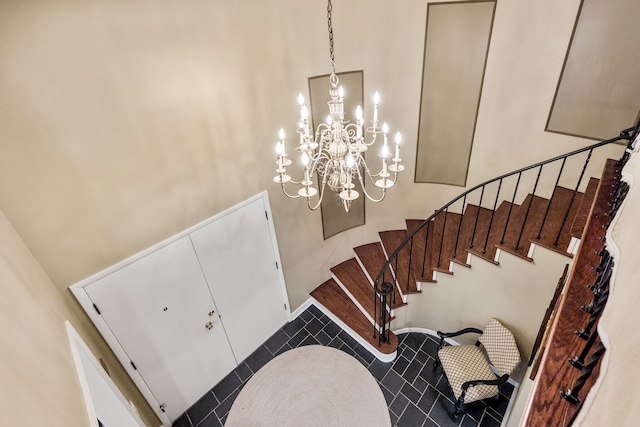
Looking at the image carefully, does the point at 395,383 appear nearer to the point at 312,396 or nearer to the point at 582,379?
the point at 312,396

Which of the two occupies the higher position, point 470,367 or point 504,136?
point 504,136

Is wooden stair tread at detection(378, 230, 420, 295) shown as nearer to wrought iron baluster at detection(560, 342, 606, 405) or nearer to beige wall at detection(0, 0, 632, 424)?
beige wall at detection(0, 0, 632, 424)

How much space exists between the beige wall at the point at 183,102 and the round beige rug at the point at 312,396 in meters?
1.49

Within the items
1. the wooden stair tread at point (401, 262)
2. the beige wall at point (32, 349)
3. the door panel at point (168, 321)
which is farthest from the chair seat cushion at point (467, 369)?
the beige wall at point (32, 349)

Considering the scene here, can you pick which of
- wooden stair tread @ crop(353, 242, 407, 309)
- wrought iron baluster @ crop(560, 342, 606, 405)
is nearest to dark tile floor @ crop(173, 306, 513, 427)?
wooden stair tread @ crop(353, 242, 407, 309)

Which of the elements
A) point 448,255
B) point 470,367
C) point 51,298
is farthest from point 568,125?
point 51,298

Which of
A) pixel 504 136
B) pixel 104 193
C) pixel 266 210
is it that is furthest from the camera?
pixel 504 136

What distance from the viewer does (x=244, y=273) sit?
377 cm

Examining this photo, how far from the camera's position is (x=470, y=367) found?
11.4 feet

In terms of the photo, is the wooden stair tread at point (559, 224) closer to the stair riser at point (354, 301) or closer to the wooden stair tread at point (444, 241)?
the wooden stair tread at point (444, 241)

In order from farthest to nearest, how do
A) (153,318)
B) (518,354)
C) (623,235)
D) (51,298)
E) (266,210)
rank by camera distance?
(266,210) → (518,354) → (153,318) → (51,298) → (623,235)

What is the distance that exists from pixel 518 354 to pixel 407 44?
376 cm

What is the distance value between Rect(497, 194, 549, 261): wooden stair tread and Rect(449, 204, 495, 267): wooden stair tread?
0.22m

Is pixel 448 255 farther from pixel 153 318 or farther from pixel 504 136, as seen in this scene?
pixel 153 318
